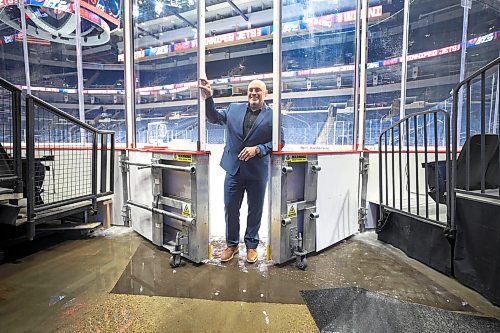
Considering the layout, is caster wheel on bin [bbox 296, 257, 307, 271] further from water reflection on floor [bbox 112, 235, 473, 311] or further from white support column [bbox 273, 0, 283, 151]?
white support column [bbox 273, 0, 283, 151]

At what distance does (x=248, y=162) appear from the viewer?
240 cm

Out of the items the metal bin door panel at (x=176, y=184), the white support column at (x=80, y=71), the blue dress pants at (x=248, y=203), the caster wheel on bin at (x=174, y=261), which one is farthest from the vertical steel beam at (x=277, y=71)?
the white support column at (x=80, y=71)

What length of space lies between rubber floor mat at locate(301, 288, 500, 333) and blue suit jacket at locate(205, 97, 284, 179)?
3.48 feet

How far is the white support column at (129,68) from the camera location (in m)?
3.03

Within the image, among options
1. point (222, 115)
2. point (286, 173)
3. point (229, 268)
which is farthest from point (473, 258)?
point (222, 115)

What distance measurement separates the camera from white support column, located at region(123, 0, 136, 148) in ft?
9.94

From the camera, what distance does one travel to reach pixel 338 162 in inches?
110

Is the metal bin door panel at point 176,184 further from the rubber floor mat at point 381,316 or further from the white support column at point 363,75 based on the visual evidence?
the white support column at point 363,75

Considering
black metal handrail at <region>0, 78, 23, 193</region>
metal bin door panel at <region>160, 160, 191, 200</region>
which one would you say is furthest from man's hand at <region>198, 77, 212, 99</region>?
black metal handrail at <region>0, 78, 23, 193</region>

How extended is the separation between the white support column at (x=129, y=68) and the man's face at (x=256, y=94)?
152 centimetres

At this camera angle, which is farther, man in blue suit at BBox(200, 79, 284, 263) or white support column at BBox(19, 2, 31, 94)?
white support column at BBox(19, 2, 31, 94)

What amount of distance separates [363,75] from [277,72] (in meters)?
1.38

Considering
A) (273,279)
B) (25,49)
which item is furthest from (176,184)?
(25,49)

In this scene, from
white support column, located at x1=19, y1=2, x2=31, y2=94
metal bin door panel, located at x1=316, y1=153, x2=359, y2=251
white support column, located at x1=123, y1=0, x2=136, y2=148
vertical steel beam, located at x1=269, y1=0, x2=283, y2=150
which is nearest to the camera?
vertical steel beam, located at x1=269, y1=0, x2=283, y2=150
